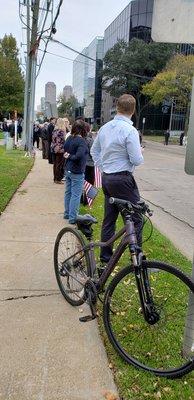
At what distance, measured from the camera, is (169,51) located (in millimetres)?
61156

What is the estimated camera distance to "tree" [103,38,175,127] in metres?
60.8

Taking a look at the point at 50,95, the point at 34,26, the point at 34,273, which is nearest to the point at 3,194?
the point at 34,273

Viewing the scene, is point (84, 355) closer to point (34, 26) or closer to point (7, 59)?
point (34, 26)

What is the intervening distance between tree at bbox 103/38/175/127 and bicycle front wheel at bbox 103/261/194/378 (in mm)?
59305

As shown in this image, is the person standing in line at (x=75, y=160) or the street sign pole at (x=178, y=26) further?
the person standing in line at (x=75, y=160)

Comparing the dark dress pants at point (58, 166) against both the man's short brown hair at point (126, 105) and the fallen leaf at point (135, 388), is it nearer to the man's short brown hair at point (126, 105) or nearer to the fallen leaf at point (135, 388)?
the man's short brown hair at point (126, 105)

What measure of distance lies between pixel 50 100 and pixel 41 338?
21.3 m

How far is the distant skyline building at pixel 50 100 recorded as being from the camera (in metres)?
21.2

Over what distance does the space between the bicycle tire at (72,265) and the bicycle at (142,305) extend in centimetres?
14

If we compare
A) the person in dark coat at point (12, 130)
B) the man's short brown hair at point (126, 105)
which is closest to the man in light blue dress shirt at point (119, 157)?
the man's short brown hair at point (126, 105)

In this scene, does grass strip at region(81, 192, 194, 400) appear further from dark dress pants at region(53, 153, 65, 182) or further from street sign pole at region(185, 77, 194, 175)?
dark dress pants at region(53, 153, 65, 182)

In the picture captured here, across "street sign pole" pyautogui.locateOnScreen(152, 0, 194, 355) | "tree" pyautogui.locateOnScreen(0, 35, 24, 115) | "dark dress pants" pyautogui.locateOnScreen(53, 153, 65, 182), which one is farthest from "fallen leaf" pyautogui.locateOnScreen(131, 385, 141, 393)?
"tree" pyautogui.locateOnScreen(0, 35, 24, 115)

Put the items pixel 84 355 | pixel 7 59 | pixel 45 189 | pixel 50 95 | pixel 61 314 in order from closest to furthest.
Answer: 1. pixel 84 355
2. pixel 61 314
3. pixel 45 189
4. pixel 50 95
5. pixel 7 59

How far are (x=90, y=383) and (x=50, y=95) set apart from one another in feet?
76.4
